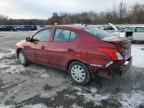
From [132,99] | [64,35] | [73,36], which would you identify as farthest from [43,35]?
[132,99]

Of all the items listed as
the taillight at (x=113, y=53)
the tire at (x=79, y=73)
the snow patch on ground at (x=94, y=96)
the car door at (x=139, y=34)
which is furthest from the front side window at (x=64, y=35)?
the car door at (x=139, y=34)

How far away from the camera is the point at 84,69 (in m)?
5.02

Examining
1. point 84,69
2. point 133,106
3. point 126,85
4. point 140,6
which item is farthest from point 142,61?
point 140,6

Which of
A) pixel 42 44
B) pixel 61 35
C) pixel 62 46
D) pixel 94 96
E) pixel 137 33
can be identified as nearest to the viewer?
pixel 94 96

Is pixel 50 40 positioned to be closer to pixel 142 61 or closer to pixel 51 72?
pixel 51 72

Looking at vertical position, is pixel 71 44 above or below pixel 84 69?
above

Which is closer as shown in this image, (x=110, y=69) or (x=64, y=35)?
(x=110, y=69)

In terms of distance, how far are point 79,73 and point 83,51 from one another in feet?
1.98

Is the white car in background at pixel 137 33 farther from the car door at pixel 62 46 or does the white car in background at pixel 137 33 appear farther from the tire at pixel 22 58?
the car door at pixel 62 46

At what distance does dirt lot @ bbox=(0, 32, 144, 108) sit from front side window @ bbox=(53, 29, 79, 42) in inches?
44.4

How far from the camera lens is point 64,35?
5504 millimetres

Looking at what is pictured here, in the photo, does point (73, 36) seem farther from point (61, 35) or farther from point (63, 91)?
point (63, 91)

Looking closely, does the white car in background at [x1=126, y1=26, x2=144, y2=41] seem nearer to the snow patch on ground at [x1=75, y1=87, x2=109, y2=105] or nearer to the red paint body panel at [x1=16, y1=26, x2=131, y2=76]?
the red paint body panel at [x1=16, y1=26, x2=131, y2=76]

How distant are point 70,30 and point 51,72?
1679mm
